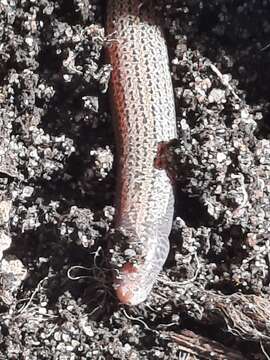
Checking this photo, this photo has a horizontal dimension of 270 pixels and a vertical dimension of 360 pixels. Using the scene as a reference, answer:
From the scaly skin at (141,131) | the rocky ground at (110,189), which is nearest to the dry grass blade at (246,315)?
the rocky ground at (110,189)

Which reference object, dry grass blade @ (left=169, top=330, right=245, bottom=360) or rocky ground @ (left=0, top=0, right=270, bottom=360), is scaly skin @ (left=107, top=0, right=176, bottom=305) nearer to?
rocky ground @ (left=0, top=0, right=270, bottom=360)

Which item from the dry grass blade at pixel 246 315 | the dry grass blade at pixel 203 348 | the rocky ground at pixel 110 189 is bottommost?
the dry grass blade at pixel 203 348

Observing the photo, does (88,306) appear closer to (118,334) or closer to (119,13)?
(118,334)

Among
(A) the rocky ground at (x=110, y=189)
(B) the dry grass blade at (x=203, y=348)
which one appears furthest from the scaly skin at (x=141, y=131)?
(B) the dry grass blade at (x=203, y=348)

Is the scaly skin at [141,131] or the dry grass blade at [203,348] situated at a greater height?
the scaly skin at [141,131]

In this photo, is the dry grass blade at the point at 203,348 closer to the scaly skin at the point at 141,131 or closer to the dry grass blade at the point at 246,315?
the dry grass blade at the point at 246,315

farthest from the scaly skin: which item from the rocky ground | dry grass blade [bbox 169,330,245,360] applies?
dry grass blade [bbox 169,330,245,360]

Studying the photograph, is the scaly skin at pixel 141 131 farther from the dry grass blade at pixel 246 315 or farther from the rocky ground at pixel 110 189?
the dry grass blade at pixel 246 315
